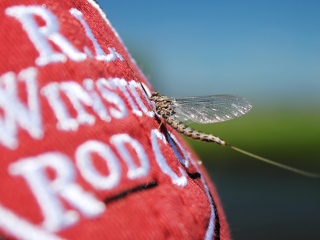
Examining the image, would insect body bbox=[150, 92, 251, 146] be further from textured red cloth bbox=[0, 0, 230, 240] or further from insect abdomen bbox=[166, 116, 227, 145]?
textured red cloth bbox=[0, 0, 230, 240]

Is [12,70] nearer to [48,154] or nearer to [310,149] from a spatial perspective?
[48,154]

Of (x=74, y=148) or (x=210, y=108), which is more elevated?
(x=74, y=148)

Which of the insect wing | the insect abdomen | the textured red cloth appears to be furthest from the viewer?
the insect wing

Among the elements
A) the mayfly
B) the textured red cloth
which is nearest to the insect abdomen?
the mayfly

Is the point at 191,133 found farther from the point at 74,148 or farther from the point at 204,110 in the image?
the point at 74,148

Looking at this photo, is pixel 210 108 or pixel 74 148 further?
pixel 210 108

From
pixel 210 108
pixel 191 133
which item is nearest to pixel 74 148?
pixel 191 133
